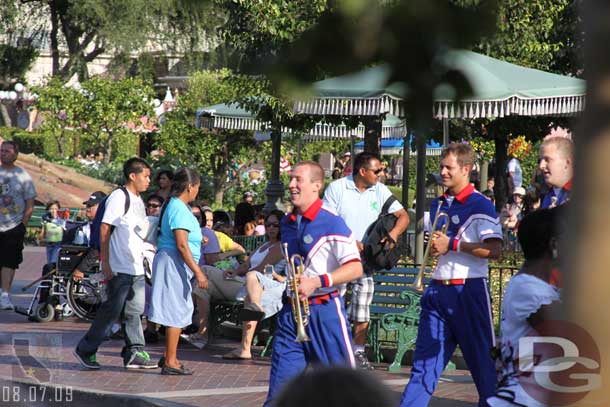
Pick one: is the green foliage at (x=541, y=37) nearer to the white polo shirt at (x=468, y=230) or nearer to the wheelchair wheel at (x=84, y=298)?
the wheelchair wheel at (x=84, y=298)

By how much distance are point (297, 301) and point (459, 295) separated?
960 millimetres

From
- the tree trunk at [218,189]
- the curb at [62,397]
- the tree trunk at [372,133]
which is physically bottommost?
the curb at [62,397]

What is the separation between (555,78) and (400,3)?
975cm

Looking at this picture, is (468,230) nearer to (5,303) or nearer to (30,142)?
(5,303)

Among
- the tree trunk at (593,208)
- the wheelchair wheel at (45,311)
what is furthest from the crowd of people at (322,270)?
the wheelchair wheel at (45,311)

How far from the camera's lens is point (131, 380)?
354 inches

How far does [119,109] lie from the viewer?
109 feet

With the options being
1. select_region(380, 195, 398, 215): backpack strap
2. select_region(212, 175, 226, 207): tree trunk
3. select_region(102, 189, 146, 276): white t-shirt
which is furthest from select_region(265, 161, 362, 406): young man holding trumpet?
select_region(212, 175, 226, 207): tree trunk

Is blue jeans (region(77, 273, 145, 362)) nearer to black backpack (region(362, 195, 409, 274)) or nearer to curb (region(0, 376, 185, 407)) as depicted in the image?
curb (region(0, 376, 185, 407))

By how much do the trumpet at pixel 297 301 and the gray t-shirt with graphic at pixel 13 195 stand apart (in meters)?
7.44

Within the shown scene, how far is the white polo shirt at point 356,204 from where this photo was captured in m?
9.38

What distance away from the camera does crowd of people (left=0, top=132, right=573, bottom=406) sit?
4.66 metres

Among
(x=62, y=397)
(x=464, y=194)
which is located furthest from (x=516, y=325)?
(x=62, y=397)

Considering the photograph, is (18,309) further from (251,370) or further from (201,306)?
(251,370)
